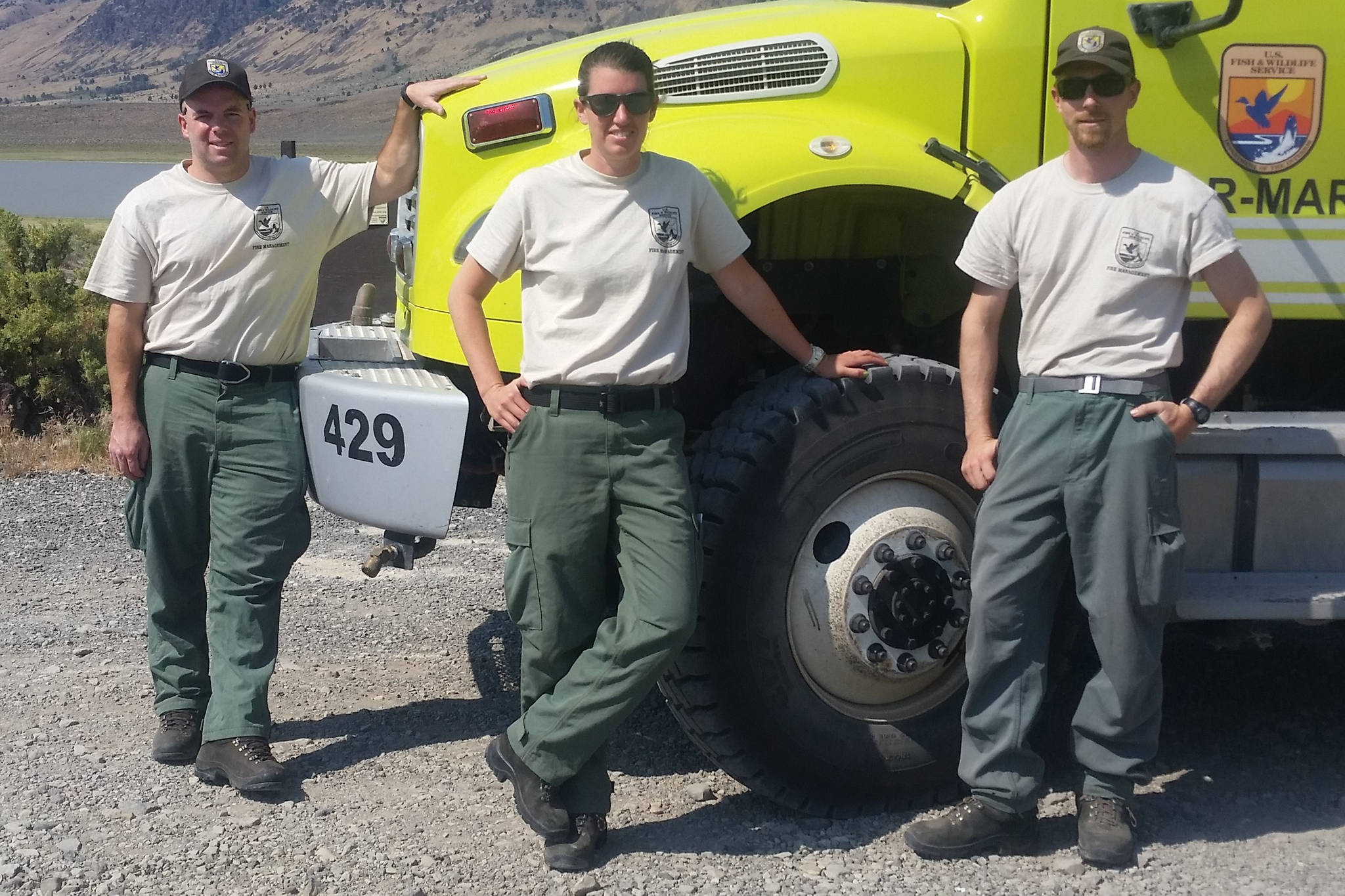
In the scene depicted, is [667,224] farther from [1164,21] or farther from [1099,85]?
[1164,21]

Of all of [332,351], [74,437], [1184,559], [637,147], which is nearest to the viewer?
[637,147]

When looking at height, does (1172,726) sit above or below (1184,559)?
below

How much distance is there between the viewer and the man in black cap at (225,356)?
4152 millimetres

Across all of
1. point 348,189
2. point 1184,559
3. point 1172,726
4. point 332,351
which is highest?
point 348,189

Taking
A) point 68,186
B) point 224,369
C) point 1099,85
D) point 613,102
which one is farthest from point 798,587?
point 68,186

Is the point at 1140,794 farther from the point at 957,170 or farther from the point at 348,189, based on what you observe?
the point at 348,189

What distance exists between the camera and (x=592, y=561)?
144 inches

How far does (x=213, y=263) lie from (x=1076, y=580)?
2472mm

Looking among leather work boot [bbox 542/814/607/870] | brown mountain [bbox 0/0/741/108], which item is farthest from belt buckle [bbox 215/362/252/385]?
brown mountain [bbox 0/0/741/108]

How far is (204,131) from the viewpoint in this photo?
13.7 ft

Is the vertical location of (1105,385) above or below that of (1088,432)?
above

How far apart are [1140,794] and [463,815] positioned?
1865mm

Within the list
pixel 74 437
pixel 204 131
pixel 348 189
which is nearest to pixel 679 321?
pixel 348 189

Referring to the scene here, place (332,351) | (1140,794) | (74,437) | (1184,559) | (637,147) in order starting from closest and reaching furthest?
1. (637,147)
2. (1184,559)
3. (1140,794)
4. (332,351)
5. (74,437)
